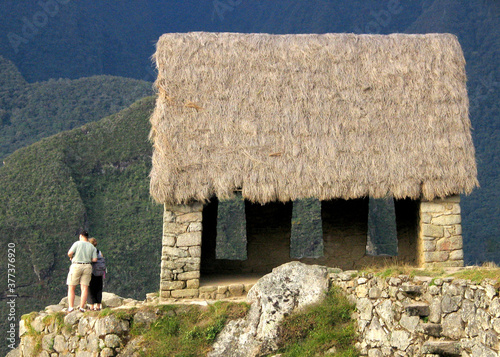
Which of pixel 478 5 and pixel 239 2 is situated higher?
pixel 239 2

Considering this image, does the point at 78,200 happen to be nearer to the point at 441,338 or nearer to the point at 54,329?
the point at 54,329

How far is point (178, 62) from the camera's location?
44.8 ft

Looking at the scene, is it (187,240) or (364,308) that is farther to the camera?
(187,240)

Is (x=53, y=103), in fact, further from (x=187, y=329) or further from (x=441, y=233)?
(x=187, y=329)

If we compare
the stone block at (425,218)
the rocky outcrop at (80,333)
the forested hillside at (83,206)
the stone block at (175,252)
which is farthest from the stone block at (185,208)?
the forested hillside at (83,206)

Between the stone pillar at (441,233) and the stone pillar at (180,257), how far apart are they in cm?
405

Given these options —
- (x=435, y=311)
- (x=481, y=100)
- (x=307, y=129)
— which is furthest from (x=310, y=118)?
(x=481, y=100)

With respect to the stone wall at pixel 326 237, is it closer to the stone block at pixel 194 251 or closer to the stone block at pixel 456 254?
the stone block at pixel 456 254

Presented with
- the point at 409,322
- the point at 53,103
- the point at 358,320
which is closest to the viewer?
the point at 409,322

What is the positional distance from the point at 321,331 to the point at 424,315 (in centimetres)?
201

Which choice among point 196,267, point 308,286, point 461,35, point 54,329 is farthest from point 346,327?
point 461,35

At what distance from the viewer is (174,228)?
12594mm

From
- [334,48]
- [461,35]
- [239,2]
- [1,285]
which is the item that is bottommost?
[1,285]

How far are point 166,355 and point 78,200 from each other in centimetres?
2060
